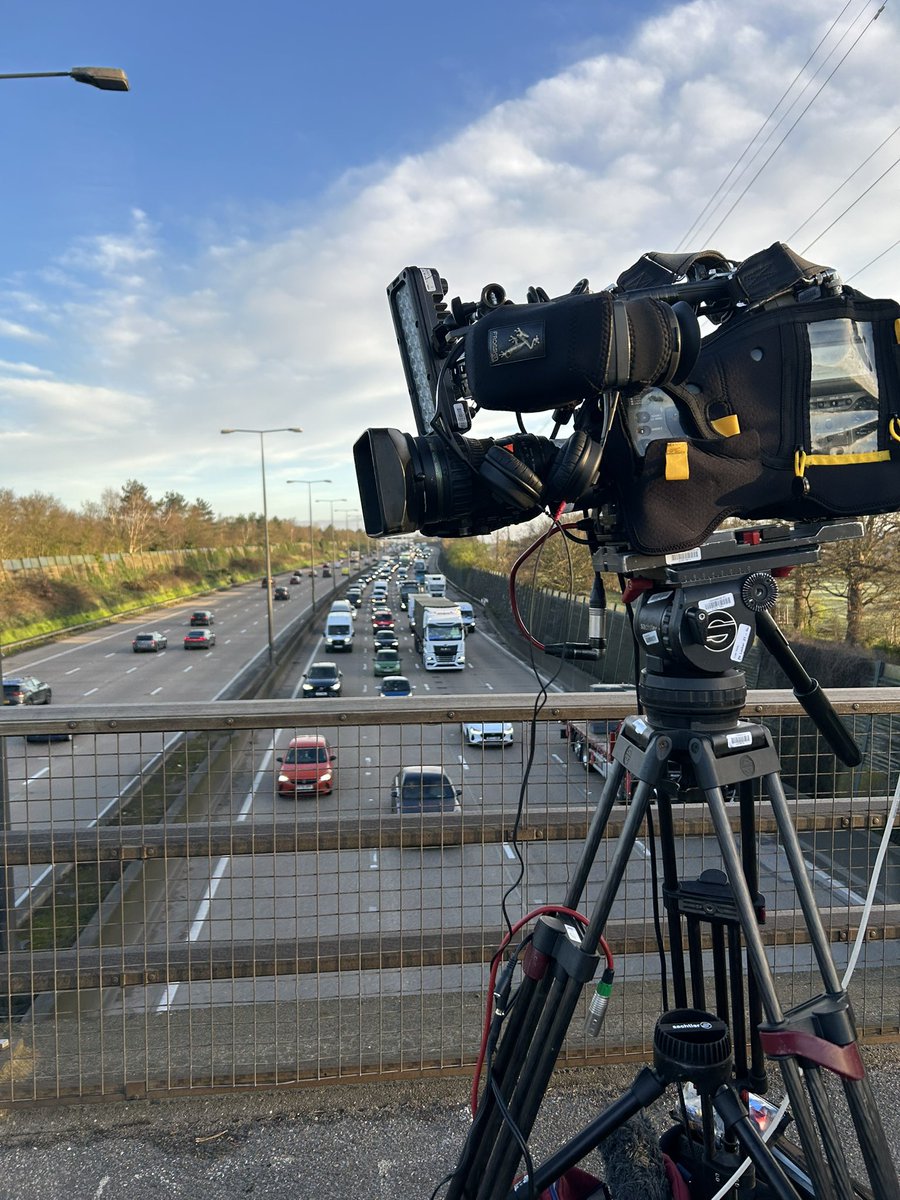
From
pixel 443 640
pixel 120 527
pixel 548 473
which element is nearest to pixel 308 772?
pixel 548 473

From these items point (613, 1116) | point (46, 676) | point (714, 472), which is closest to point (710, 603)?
point (714, 472)

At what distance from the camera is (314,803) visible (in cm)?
266

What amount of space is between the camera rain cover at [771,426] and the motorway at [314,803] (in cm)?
114

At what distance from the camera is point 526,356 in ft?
4.58

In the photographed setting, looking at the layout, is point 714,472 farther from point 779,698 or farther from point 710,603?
point 779,698

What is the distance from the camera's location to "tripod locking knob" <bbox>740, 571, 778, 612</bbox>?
60.2 inches

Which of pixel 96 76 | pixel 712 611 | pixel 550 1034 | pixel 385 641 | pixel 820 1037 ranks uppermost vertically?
pixel 96 76

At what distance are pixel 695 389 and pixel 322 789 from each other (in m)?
1.75

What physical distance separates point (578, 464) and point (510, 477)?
0.43 feet

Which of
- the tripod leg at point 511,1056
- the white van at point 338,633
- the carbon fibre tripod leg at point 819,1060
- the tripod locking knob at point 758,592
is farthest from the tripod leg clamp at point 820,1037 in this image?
the white van at point 338,633

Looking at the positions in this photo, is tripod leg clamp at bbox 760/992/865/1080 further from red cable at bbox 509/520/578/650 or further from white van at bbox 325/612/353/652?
white van at bbox 325/612/353/652

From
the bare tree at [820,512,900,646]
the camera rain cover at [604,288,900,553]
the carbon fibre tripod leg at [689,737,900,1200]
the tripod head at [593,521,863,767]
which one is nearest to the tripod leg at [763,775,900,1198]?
the carbon fibre tripod leg at [689,737,900,1200]

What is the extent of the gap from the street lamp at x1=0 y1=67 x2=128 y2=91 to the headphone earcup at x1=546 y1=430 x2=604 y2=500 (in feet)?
25.2

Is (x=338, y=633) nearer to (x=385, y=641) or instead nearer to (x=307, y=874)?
(x=385, y=641)
